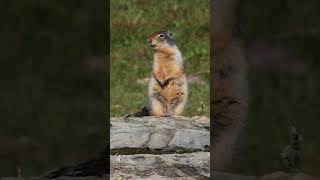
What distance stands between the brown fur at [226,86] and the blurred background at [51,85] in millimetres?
490

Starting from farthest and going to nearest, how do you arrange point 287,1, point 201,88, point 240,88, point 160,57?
point 201,88
point 287,1
point 160,57
point 240,88

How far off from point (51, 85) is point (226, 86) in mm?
1638

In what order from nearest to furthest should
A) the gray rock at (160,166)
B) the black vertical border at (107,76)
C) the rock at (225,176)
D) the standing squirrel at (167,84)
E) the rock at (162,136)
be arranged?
the black vertical border at (107,76), the rock at (225,176), the gray rock at (160,166), the rock at (162,136), the standing squirrel at (167,84)

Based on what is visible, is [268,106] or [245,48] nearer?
[245,48]

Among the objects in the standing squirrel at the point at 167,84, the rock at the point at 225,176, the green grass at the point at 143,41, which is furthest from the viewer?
the green grass at the point at 143,41

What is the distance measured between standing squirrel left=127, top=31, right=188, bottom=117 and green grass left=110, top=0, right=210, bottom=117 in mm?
1984

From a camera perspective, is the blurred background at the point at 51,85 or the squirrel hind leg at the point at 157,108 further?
the squirrel hind leg at the point at 157,108

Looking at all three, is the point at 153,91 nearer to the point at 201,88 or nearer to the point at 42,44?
the point at 42,44

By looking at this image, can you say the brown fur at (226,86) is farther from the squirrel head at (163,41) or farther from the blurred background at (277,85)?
the squirrel head at (163,41)

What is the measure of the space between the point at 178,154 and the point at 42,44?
5.47ft

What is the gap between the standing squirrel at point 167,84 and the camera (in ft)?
14.6

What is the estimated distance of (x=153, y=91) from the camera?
4.56 meters

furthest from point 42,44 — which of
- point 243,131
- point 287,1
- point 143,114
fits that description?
point 243,131

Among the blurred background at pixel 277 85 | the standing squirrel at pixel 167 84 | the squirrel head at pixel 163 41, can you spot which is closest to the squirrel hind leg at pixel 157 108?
the standing squirrel at pixel 167 84
